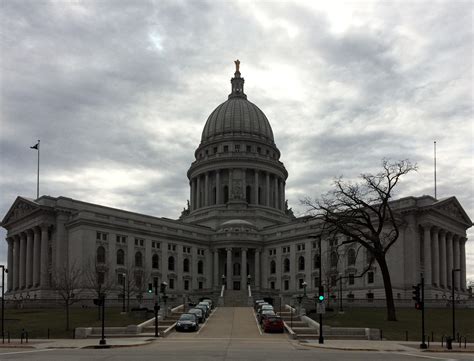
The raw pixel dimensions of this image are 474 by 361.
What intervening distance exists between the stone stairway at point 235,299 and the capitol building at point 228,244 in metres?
9.26

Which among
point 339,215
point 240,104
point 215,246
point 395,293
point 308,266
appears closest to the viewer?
point 339,215

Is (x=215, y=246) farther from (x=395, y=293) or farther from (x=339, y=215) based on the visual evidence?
(x=339, y=215)

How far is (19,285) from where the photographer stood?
118938 millimetres

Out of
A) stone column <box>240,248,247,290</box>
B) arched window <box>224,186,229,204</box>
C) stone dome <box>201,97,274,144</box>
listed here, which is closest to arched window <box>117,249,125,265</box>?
stone column <box>240,248,247,290</box>

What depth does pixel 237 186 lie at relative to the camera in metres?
144

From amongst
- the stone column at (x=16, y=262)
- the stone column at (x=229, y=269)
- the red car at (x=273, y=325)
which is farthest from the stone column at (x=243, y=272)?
the red car at (x=273, y=325)

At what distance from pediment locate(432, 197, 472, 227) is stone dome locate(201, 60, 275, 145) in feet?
179

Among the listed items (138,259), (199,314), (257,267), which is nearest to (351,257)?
(257,267)

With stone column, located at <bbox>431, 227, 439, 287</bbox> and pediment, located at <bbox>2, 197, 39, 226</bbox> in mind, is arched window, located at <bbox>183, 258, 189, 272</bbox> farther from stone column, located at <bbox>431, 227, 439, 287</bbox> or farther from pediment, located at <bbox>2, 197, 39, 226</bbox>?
stone column, located at <bbox>431, 227, 439, 287</bbox>

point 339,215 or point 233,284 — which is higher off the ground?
point 339,215

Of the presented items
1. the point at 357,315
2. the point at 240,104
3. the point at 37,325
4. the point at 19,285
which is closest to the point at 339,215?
the point at 357,315

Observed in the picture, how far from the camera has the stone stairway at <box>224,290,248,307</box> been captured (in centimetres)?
10034

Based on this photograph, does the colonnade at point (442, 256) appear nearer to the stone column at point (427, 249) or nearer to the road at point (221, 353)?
the stone column at point (427, 249)

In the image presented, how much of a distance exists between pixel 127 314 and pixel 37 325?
486 inches
